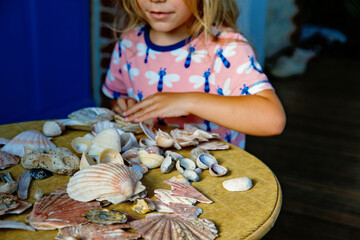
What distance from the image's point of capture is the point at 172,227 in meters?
0.64

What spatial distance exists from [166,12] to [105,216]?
765mm

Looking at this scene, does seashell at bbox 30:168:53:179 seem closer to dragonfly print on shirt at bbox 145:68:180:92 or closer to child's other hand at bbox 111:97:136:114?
child's other hand at bbox 111:97:136:114

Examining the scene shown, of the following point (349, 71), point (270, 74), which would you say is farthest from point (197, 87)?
point (349, 71)

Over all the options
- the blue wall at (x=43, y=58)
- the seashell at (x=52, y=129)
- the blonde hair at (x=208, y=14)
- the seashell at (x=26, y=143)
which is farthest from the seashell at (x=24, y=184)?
the blue wall at (x=43, y=58)

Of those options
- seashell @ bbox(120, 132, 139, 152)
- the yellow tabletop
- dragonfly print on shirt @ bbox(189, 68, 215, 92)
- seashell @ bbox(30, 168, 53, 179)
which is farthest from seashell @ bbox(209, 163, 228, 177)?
dragonfly print on shirt @ bbox(189, 68, 215, 92)

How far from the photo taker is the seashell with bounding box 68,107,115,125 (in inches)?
43.5

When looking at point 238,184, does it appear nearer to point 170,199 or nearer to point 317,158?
Result: point 170,199

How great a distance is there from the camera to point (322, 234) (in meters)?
1.91

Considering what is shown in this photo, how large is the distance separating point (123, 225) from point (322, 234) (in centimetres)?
153

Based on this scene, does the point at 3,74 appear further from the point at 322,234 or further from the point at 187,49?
the point at 322,234

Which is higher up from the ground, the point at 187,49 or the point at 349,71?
the point at 187,49

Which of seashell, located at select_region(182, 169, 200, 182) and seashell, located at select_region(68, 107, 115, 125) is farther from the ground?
seashell, located at select_region(68, 107, 115, 125)

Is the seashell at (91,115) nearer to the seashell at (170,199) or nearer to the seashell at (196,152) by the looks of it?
the seashell at (196,152)

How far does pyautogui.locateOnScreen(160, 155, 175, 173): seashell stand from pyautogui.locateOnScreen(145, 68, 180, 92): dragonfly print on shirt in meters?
0.61
